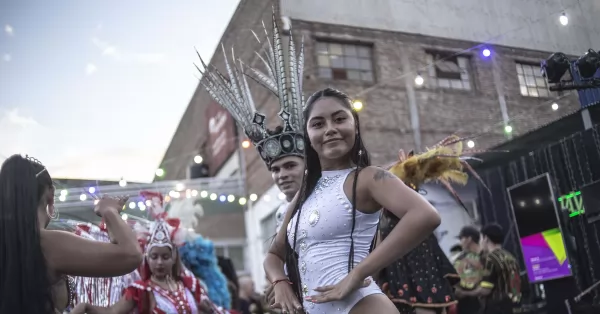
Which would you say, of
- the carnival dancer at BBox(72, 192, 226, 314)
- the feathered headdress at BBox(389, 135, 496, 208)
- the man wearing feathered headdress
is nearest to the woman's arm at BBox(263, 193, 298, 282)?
the man wearing feathered headdress

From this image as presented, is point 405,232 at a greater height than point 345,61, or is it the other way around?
point 345,61

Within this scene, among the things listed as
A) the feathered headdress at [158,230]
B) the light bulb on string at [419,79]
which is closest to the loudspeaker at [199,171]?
the feathered headdress at [158,230]

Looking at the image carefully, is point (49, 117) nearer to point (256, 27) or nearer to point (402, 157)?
point (256, 27)

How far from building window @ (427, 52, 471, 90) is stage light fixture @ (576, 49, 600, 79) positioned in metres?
1.17

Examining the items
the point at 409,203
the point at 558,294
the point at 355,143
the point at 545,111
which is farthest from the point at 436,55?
the point at 558,294

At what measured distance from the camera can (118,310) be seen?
385 centimetres

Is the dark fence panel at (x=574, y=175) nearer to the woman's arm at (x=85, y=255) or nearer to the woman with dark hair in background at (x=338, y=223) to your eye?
the woman with dark hair in background at (x=338, y=223)

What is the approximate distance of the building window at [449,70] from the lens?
4.89 metres

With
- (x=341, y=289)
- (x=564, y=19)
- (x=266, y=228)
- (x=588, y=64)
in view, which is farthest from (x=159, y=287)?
(x=266, y=228)

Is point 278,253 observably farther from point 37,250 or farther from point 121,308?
point 121,308

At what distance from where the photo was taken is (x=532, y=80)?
4605 millimetres

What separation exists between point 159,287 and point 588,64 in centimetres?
329

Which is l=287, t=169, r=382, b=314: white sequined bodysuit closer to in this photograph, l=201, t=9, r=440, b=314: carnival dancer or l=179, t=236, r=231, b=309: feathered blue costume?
l=201, t=9, r=440, b=314: carnival dancer

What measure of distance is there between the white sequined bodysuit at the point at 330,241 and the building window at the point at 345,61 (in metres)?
3.36
